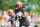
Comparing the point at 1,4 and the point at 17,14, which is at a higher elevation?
the point at 1,4

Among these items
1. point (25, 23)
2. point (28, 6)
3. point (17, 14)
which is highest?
point (28, 6)

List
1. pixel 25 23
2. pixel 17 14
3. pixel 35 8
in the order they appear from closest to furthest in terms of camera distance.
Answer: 1. pixel 25 23
2. pixel 17 14
3. pixel 35 8

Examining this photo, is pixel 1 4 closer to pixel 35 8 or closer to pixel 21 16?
pixel 35 8

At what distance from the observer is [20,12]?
2117 millimetres

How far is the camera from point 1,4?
5.18m

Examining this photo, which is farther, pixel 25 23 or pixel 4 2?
pixel 4 2

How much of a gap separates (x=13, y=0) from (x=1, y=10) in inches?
27.4

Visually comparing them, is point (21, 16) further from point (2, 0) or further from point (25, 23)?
point (2, 0)

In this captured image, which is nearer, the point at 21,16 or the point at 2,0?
the point at 21,16

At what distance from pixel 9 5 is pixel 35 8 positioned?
1.11 meters

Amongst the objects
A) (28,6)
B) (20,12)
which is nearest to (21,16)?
(20,12)

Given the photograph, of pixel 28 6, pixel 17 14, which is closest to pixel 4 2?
pixel 28 6

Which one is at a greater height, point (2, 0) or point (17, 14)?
point (2, 0)

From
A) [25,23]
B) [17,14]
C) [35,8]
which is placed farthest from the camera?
[35,8]
